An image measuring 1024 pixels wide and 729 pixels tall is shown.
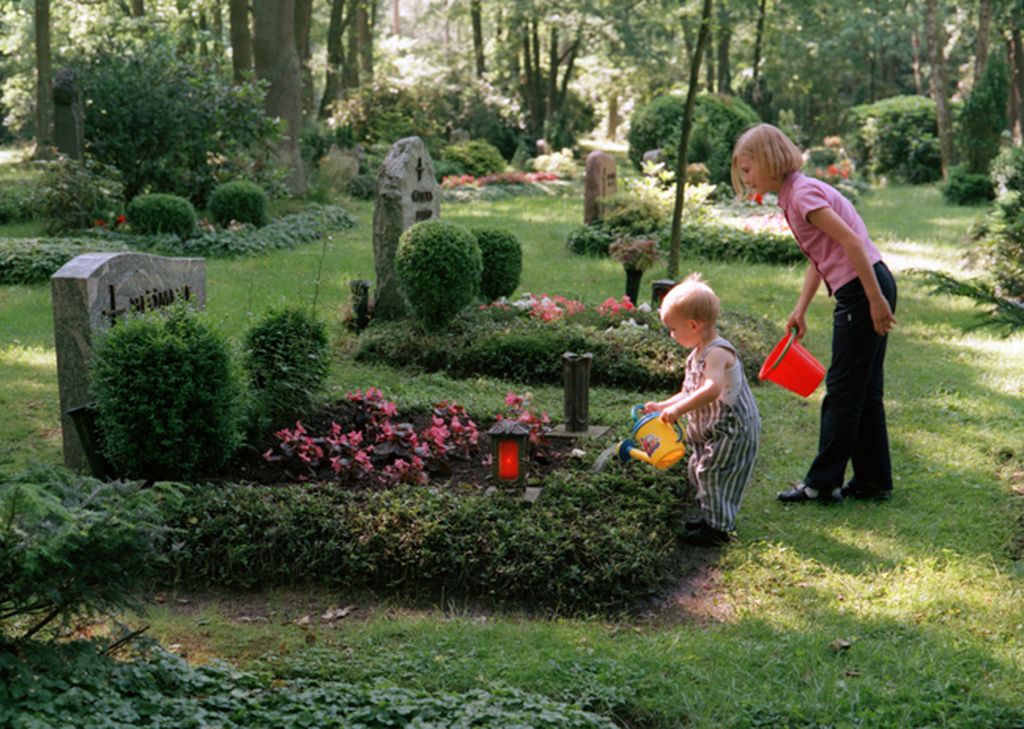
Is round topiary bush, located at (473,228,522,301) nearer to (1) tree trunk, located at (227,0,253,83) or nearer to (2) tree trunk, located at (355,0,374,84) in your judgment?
(1) tree trunk, located at (227,0,253,83)

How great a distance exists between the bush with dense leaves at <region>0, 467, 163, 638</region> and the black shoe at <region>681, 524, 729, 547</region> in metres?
2.79

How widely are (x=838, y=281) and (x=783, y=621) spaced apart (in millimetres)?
1862

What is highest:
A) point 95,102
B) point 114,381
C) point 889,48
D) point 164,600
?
point 889,48

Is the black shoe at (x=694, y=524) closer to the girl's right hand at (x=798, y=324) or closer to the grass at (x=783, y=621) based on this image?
the grass at (x=783, y=621)

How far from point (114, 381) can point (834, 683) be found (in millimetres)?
3799

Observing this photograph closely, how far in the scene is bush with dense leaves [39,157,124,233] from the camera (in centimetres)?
1465

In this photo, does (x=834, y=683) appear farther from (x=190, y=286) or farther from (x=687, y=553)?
(x=190, y=286)

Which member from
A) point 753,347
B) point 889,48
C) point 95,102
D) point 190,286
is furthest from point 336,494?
point 889,48

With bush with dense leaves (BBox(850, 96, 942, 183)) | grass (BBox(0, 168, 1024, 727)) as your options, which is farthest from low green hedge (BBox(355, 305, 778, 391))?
bush with dense leaves (BBox(850, 96, 942, 183))

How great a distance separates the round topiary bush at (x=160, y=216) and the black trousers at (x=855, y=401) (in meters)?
10.8

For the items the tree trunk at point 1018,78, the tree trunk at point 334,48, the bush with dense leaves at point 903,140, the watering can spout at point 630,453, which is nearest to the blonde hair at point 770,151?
the watering can spout at point 630,453

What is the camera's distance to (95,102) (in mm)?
16250

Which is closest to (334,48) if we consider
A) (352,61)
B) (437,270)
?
(352,61)

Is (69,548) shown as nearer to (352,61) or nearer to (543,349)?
(543,349)
